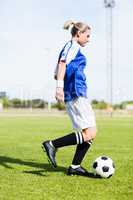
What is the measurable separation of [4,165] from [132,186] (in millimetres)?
2999

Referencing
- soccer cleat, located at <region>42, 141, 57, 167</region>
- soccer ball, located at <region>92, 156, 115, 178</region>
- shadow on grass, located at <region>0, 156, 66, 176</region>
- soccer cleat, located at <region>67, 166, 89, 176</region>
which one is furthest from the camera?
shadow on grass, located at <region>0, 156, 66, 176</region>

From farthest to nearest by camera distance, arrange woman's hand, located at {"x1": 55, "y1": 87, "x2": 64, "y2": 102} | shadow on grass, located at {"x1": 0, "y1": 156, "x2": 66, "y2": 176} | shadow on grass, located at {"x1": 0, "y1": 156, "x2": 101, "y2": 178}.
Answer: shadow on grass, located at {"x1": 0, "y1": 156, "x2": 66, "y2": 176}
shadow on grass, located at {"x1": 0, "y1": 156, "x2": 101, "y2": 178}
woman's hand, located at {"x1": 55, "y1": 87, "x2": 64, "y2": 102}

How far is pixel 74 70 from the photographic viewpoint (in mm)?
7840

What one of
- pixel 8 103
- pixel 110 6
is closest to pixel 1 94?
pixel 8 103

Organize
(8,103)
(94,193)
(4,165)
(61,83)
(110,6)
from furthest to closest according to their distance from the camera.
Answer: (8,103) → (110,6) → (4,165) → (61,83) → (94,193)

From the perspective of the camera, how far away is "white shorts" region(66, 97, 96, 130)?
781 cm

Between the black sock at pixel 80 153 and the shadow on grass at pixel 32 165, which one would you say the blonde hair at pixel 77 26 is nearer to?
the black sock at pixel 80 153

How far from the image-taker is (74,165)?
7.97m

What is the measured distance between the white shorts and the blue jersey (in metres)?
0.09

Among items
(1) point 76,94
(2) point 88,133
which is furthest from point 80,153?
(1) point 76,94

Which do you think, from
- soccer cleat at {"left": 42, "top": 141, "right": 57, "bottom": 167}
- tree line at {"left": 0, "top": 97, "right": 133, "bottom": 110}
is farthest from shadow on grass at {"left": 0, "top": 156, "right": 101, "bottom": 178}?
tree line at {"left": 0, "top": 97, "right": 133, "bottom": 110}

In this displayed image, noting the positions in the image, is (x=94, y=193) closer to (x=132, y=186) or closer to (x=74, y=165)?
(x=132, y=186)

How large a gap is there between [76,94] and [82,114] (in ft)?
1.01

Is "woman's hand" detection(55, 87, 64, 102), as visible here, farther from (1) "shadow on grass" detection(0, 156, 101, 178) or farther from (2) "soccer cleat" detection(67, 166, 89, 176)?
(1) "shadow on grass" detection(0, 156, 101, 178)
